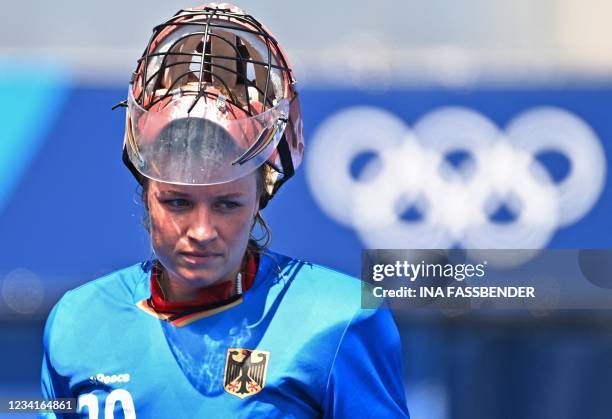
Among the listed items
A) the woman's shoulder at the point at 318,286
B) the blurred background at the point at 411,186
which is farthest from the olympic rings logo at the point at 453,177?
the woman's shoulder at the point at 318,286

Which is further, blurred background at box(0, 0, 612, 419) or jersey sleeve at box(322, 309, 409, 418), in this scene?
blurred background at box(0, 0, 612, 419)

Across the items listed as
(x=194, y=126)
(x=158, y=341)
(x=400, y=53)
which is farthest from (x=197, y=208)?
(x=400, y=53)

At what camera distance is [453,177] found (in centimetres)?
207

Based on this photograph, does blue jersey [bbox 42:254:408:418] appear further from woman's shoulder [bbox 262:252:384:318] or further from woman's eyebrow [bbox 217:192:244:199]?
woman's eyebrow [bbox 217:192:244:199]

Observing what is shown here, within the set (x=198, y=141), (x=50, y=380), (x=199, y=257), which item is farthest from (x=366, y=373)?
(x=50, y=380)

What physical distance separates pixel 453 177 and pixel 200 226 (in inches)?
29.3

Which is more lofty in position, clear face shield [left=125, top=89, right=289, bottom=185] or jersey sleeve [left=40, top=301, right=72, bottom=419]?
clear face shield [left=125, top=89, right=289, bottom=185]

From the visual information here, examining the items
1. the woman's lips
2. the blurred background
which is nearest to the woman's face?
the woman's lips

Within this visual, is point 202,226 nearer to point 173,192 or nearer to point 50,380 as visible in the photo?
point 173,192

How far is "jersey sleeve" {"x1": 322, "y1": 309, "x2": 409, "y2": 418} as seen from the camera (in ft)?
5.01

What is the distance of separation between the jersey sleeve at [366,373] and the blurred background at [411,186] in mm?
383
